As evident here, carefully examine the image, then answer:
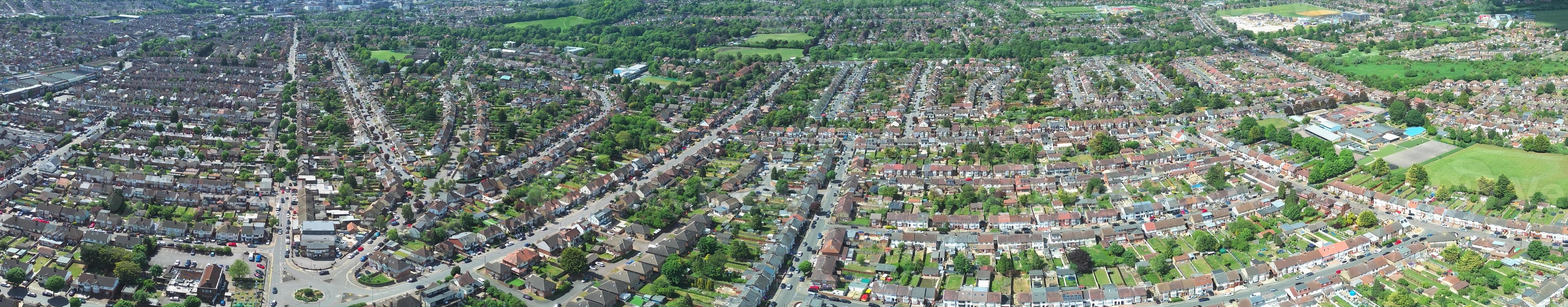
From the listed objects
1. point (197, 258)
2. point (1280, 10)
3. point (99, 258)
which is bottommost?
point (1280, 10)

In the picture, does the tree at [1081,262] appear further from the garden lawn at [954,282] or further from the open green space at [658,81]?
the open green space at [658,81]

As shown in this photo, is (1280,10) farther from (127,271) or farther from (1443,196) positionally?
(127,271)

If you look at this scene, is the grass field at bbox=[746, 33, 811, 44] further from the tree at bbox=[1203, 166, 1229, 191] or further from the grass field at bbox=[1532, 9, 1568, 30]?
the grass field at bbox=[1532, 9, 1568, 30]

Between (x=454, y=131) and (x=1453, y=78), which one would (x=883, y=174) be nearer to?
(x=454, y=131)

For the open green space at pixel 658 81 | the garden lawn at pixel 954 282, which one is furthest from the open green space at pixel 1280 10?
the garden lawn at pixel 954 282

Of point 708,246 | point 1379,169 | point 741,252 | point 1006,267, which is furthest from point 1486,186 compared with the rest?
point 708,246

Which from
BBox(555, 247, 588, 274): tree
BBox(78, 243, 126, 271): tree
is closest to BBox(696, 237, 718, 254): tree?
BBox(555, 247, 588, 274): tree
